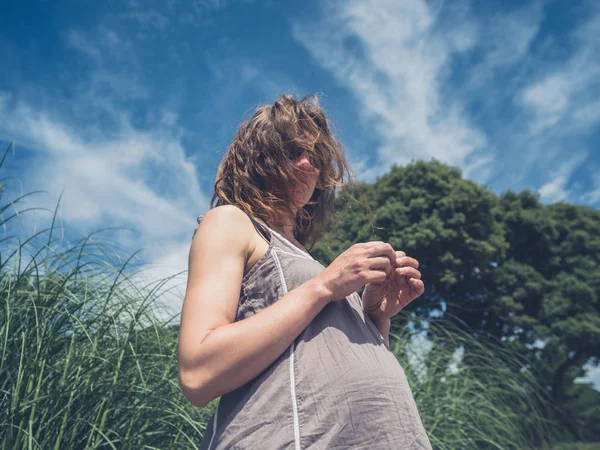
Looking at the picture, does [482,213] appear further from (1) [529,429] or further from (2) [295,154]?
(2) [295,154]

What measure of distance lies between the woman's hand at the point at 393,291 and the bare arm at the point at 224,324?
0.27m

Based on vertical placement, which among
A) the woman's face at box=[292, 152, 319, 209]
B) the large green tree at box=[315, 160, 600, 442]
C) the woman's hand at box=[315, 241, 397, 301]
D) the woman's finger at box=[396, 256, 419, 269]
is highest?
the large green tree at box=[315, 160, 600, 442]

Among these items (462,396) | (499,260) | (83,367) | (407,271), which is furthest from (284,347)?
(499,260)

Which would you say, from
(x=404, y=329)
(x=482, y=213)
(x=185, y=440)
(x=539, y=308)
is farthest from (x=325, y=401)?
(x=539, y=308)

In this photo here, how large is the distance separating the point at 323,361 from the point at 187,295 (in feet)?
0.86

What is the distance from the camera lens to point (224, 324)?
0.87m

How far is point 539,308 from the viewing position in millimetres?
17344

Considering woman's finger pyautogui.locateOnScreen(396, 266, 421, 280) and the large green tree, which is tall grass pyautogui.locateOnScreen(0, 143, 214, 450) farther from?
the large green tree

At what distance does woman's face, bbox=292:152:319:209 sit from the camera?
1.21 metres

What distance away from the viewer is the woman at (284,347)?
83 cm

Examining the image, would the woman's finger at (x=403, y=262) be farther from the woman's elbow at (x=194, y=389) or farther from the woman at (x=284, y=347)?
the woman's elbow at (x=194, y=389)

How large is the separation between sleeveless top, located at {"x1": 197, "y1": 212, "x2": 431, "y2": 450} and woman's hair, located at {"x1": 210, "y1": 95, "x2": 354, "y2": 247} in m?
0.21

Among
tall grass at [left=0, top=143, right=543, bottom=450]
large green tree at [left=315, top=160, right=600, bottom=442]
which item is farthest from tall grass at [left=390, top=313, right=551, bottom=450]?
large green tree at [left=315, top=160, right=600, bottom=442]

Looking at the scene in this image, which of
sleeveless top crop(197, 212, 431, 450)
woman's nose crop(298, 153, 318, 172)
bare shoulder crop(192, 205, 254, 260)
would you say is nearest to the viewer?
sleeveless top crop(197, 212, 431, 450)
